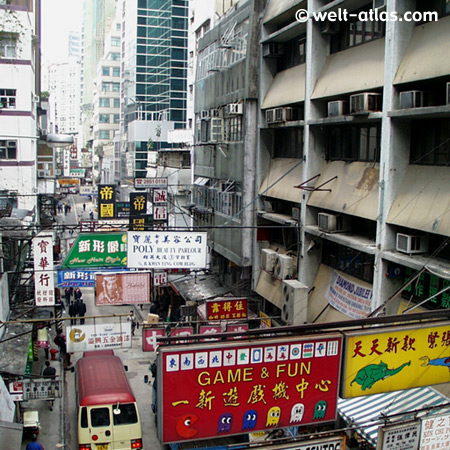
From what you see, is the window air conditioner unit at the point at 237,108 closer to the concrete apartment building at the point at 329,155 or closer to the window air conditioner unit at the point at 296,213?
the concrete apartment building at the point at 329,155

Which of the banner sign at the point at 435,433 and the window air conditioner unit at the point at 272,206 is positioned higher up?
the window air conditioner unit at the point at 272,206

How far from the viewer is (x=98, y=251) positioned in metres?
16.8

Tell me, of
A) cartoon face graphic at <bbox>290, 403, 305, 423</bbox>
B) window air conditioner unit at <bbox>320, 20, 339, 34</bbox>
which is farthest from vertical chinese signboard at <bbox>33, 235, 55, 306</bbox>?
cartoon face graphic at <bbox>290, 403, 305, 423</bbox>

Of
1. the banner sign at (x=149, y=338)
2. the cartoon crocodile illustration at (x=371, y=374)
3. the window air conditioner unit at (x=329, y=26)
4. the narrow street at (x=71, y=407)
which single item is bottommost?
the narrow street at (x=71, y=407)

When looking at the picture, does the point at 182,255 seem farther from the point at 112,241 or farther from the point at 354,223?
the point at 354,223

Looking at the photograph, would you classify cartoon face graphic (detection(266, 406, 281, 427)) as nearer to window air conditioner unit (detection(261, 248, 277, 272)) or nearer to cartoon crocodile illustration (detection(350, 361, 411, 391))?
cartoon crocodile illustration (detection(350, 361, 411, 391))

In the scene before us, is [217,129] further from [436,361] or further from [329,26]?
[436,361]

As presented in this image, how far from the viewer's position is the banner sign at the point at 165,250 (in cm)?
1580

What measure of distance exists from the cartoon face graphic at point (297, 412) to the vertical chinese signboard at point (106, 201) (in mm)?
27680

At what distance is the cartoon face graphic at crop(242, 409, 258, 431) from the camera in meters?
6.89

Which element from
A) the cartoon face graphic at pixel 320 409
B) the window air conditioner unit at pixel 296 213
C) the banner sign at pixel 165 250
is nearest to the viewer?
the cartoon face graphic at pixel 320 409

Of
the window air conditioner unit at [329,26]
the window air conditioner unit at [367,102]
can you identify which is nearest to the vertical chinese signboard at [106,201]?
the window air conditioner unit at [329,26]

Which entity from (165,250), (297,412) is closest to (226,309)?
(165,250)

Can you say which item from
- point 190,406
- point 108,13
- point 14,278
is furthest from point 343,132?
point 108,13
